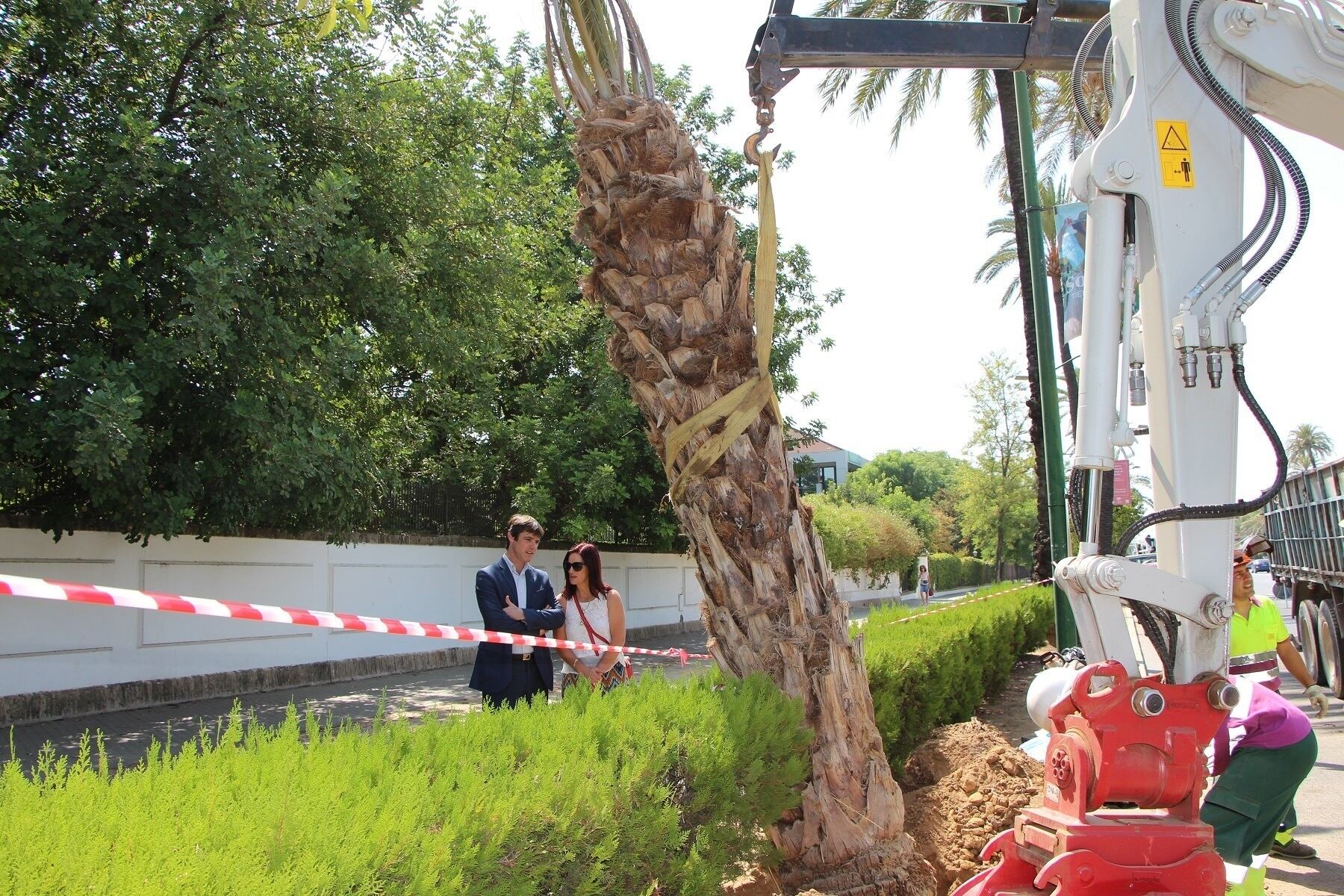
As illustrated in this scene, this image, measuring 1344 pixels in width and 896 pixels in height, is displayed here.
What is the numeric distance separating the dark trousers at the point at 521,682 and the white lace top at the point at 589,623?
620mm

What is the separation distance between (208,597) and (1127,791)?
35.6 ft

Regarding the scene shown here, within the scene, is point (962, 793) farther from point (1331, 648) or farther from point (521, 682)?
point (1331, 648)

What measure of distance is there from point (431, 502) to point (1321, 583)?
1283 cm

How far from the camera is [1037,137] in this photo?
21.7m

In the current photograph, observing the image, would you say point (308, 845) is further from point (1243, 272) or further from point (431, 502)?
point (431, 502)

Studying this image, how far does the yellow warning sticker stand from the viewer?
3.79 metres

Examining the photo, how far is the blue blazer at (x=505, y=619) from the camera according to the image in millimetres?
5754

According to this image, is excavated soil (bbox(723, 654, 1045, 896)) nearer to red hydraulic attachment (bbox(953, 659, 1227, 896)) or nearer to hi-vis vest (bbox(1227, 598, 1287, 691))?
red hydraulic attachment (bbox(953, 659, 1227, 896))

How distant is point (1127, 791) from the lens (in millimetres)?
3461

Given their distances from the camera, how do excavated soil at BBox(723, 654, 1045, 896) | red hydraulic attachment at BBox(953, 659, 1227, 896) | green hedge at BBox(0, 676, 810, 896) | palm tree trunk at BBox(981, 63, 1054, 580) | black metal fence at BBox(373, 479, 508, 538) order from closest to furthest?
1. green hedge at BBox(0, 676, 810, 896)
2. red hydraulic attachment at BBox(953, 659, 1227, 896)
3. excavated soil at BBox(723, 654, 1045, 896)
4. palm tree trunk at BBox(981, 63, 1054, 580)
5. black metal fence at BBox(373, 479, 508, 538)

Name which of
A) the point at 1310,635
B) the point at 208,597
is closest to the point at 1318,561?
the point at 1310,635

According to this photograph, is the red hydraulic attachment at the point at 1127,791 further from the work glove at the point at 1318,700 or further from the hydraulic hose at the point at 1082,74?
the work glove at the point at 1318,700

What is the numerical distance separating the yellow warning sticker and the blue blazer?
12.7 ft

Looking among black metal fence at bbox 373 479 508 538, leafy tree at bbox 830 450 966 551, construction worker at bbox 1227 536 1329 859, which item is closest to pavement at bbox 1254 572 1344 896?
construction worker at bbox 1227 536 1329 859
